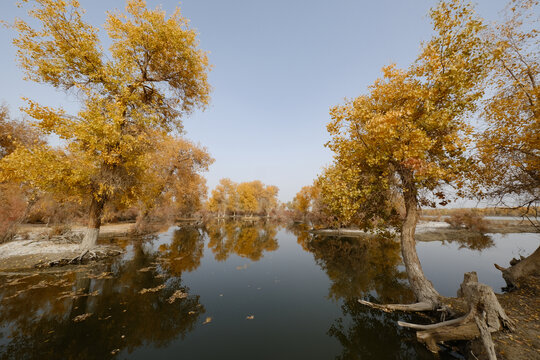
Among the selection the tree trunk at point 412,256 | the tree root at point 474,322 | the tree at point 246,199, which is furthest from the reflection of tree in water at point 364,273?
the tree at point 246,199

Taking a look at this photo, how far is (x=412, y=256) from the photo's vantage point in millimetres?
8211

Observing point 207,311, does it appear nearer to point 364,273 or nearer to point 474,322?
point 474,322

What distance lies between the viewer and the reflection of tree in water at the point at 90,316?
514cm

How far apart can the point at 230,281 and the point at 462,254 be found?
2191 centimetres

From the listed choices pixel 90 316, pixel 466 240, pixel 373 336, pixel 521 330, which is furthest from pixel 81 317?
pixel 466 240

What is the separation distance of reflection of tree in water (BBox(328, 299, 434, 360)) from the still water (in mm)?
35

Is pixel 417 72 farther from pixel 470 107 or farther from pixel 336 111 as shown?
pixel 336 111

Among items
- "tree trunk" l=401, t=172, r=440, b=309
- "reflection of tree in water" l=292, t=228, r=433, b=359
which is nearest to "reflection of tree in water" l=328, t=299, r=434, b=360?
"reflection of tree in water" l=292, t=228, r=433, b=359

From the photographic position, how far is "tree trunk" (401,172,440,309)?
7505 millimetres

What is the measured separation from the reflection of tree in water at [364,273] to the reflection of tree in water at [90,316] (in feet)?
25.9

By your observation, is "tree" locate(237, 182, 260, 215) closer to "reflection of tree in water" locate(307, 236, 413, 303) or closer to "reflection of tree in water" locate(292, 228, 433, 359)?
"reflection of tree in water" locate(307, 236, 413, 303)

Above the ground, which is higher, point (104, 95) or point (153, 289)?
point (104, 95)

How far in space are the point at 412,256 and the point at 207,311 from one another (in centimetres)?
928

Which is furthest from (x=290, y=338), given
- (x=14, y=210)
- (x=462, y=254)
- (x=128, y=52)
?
(x=14, y=210)
